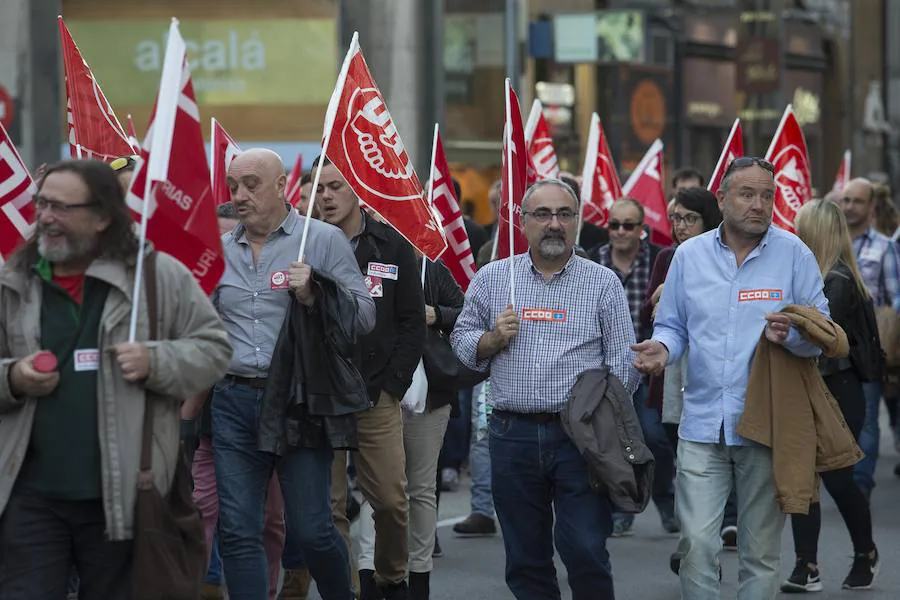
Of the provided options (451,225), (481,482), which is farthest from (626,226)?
(481,482)

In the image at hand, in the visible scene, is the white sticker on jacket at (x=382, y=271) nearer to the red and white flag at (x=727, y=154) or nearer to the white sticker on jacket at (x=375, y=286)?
the white sticker on jacket at (x=375, y=286)

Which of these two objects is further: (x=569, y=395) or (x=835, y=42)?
(x=835, y=42)

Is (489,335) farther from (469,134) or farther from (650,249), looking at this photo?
(469,134)

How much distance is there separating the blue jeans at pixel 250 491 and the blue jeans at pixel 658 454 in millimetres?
3961

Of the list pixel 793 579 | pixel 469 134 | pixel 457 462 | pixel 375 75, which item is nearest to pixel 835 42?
pixel 469 134

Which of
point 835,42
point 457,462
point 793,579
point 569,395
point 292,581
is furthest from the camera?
point 835,42

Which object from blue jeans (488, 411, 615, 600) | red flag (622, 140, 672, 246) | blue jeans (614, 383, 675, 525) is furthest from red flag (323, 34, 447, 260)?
red flag (622, 140, 672, 246)

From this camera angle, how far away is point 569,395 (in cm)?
665

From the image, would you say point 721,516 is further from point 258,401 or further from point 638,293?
point 638,293

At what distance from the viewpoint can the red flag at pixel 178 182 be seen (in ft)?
18.3

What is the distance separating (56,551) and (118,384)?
1.69ft

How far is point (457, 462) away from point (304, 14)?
932 cm

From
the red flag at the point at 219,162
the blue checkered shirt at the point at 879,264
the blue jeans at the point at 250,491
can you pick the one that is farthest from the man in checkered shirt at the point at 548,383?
the blue checkered shirt at the point at 879,264

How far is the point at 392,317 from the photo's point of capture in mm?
7852
